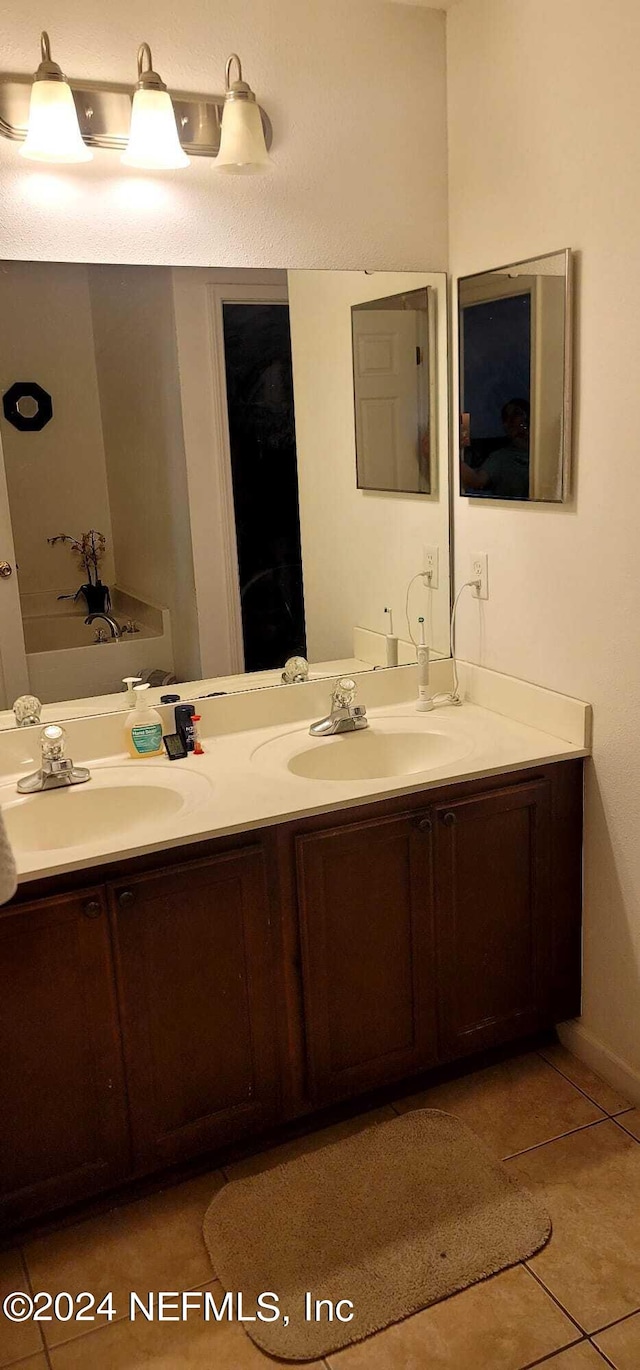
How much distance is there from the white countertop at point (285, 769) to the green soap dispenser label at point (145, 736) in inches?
1.4

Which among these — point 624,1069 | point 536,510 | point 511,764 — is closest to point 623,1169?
point 624,1069

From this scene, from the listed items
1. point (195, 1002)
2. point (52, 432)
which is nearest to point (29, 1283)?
point (195, 1002)

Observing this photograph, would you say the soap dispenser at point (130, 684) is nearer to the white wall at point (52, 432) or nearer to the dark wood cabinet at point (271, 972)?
the white wall at point (52, 432)

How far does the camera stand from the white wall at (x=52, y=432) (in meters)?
2.12

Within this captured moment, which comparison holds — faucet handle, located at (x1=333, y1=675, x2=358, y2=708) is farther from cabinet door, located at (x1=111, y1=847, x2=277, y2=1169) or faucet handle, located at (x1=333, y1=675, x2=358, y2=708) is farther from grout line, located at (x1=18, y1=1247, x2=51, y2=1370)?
grout line, located at (x1=18, y1=1247, x2=51, y2=1370)

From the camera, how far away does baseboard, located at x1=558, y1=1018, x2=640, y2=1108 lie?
7.41 ft

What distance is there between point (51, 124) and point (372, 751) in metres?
1.46

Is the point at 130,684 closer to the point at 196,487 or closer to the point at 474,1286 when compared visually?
the point at 196,487

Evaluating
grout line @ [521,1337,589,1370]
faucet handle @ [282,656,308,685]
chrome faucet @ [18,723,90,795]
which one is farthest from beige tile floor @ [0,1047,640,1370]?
faucet handle @ [282,656,308,685]

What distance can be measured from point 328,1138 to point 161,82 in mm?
2184

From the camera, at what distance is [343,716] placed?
2461 millimetres

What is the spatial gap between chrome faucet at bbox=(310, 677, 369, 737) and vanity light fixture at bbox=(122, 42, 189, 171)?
3.91ft

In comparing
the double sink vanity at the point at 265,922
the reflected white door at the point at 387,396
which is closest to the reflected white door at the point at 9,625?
the double sink vanity at the point at 265,922

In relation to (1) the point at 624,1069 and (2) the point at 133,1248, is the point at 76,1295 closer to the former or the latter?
(2) the point at 133,1248
